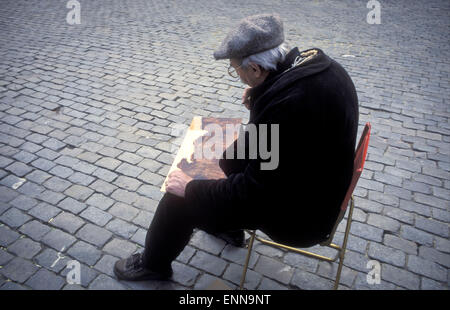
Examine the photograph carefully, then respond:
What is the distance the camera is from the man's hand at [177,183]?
200 cm

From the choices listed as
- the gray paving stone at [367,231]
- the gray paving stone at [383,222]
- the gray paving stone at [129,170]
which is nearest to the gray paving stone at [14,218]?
the gray paving stone at [129,170]

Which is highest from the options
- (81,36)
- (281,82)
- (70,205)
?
(281,82)

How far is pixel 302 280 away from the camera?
258cm

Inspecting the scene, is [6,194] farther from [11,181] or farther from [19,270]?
[19,270]

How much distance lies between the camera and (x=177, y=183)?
6.60ft

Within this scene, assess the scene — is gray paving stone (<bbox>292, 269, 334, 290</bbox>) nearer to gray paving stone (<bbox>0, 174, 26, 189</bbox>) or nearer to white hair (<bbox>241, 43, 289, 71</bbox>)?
white hair (<bbox>241, 43, 289, 71</bbox>)

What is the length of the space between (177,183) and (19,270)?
63.3 inches

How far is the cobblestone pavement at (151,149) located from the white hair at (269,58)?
65.9 inches

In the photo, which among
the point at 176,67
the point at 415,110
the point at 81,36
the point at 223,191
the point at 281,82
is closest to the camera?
the point at 281,82

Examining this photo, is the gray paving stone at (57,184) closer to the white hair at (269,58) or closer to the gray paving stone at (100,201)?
the gray paving stone at (100,201)

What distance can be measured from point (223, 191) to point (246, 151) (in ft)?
0.99
